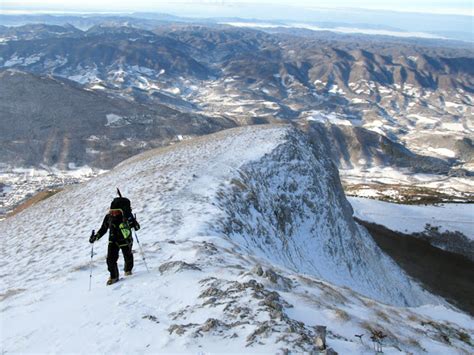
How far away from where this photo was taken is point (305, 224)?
31.8 meters

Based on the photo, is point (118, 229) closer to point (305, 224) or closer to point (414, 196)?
point (305, 224)

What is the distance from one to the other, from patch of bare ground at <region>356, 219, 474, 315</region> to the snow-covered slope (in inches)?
410

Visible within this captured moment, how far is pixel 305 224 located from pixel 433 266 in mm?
24816

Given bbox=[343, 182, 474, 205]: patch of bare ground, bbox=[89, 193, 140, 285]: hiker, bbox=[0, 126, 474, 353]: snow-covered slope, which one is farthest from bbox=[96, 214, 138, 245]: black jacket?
bbox=[343, 182, 474, 205]: patch of bare ground

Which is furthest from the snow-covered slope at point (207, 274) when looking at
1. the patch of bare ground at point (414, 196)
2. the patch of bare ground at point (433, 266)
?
the patch of bare ground at point (414, 196)

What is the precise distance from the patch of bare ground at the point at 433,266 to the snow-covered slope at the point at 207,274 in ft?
34.2

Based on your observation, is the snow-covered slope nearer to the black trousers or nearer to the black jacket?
the black trousers

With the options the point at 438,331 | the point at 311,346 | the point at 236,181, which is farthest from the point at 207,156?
the point at 311,346

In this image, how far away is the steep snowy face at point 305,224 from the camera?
78.1 ft

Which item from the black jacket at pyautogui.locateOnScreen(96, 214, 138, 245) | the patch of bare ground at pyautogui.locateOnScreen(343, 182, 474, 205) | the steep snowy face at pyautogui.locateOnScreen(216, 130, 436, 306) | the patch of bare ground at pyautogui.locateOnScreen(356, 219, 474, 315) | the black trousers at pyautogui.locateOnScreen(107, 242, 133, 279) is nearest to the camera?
the black trousers at pyautogui.locateOnScreen(107, 242, 133, 279)

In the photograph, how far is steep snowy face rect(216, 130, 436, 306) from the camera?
23.8 meters

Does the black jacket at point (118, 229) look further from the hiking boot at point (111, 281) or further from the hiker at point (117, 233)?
the hiking boot at point (111, 281)

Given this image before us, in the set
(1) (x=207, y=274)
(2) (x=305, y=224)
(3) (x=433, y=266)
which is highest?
(1) (x=207, y=274)

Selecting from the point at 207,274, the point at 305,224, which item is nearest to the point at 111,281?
the point at 207,274
